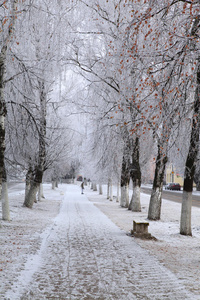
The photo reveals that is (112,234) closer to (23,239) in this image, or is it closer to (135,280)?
(23,239)

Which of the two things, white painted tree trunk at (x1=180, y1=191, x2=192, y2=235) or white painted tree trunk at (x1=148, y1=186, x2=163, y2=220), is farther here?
white painted tree trunk at (x1=148, y1=186, x2=163, y2=220)

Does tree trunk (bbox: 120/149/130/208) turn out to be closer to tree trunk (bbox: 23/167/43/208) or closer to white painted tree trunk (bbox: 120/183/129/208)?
→ white painted tree trunk (bbox: 120/183/129/208)

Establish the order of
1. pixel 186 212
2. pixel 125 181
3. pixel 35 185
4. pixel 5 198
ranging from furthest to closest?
pixel 125 181 → pixel 35 185 → pixel 5 198 → pixel 186 212

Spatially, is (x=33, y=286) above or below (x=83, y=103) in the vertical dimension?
below

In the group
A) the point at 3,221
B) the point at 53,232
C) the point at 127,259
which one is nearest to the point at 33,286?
the point at 127,259

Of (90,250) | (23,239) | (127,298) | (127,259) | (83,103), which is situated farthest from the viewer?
(83,103)

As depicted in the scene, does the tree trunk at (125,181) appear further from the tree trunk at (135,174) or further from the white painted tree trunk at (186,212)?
the white painted tree trunk at (186,212)

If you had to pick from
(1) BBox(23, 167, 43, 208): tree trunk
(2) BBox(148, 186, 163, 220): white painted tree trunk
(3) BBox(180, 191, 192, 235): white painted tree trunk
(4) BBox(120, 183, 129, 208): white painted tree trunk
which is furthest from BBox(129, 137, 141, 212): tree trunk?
(3) BBox(180, 191, 192, 235): white painted tree trunk

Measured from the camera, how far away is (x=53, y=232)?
11109 mm

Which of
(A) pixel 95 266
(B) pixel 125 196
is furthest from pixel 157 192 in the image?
(B) pixel 125 196

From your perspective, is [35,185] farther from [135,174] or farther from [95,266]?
[95,266]

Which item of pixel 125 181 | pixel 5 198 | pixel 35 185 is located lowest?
pixel 5 198

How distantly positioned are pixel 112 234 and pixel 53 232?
2022 millimetres

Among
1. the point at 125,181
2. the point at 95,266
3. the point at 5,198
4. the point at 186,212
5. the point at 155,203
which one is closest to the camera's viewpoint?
the point at 95,266
